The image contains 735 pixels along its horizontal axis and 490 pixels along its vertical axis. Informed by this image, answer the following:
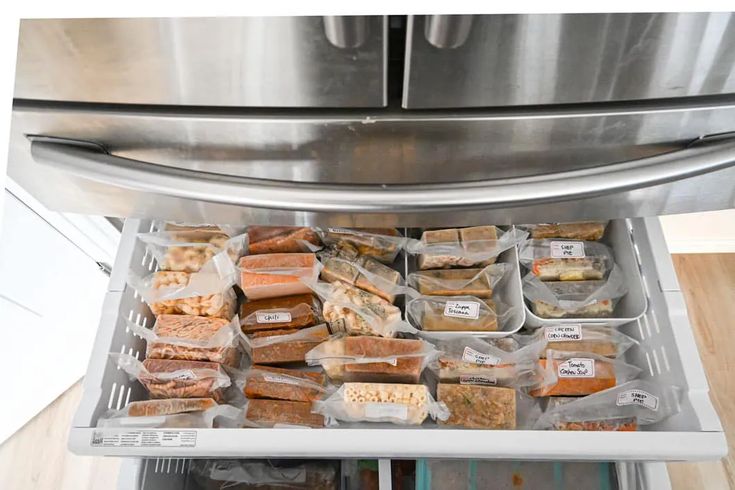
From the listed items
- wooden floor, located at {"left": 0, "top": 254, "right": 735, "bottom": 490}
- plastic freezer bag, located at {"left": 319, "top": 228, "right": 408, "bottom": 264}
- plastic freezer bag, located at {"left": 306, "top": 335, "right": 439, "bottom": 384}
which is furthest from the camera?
wooden floor, located at {"left": 0, "top": 254, "right": 735, "bottom": 490}

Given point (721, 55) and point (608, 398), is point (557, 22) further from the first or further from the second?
point (608, 398)

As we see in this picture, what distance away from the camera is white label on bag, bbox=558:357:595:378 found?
0.80m

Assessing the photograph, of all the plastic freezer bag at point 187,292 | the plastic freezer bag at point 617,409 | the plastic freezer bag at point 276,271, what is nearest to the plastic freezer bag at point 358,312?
the plastic freezer bag at point 276,271

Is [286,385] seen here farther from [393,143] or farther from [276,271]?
[393,143]

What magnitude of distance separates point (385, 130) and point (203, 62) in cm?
17

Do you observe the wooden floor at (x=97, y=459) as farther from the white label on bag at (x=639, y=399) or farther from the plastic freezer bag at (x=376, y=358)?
the plastic freezer bag at (x=376, y=358)

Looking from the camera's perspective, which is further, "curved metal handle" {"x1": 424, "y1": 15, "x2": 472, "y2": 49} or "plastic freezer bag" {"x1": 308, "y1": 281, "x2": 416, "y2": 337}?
"plastic freezer bag" {"x1": 308, "y1": 281, "x2": 416, "y2": 337}

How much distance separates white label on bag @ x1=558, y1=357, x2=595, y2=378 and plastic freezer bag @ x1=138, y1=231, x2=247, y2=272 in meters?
0.50

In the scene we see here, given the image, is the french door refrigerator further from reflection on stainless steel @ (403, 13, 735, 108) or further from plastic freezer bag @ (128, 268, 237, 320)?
plastic freezer bag @ (128, 268, 237, 320)

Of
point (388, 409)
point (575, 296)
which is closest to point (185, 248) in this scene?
point (388, 409)

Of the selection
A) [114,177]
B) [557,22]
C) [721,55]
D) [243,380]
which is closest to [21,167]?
[114,177]

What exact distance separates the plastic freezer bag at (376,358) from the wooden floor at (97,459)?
842 millimetres

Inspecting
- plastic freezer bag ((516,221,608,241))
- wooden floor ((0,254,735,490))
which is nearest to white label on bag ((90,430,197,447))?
plastic freezer bag ((516,221,608,241))

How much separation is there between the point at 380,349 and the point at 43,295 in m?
0.76
